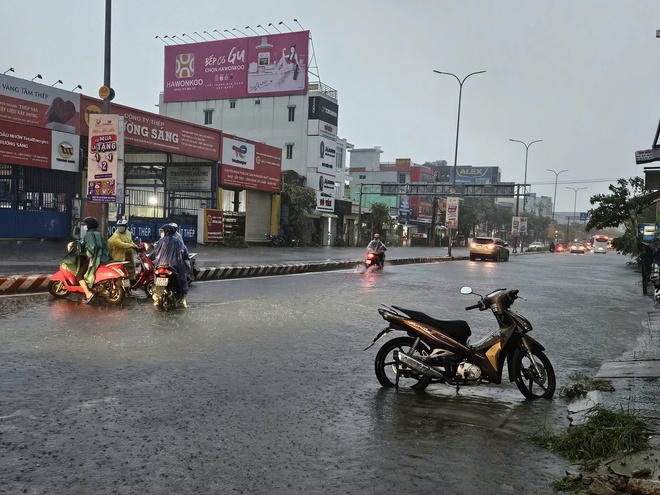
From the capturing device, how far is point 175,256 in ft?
38.0

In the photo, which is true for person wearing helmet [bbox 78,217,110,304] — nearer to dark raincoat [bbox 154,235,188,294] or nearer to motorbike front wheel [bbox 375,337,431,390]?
dark raincoat [bbox 154,235,188,294]

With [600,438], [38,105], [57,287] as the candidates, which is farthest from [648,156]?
[38,105]

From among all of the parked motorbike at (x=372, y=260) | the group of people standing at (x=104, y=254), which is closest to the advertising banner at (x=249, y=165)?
the parked motorbike at (x=372, y=260)

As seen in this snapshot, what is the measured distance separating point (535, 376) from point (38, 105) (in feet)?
91.2

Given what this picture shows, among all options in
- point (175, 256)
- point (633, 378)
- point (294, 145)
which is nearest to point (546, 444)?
point (633, 378)

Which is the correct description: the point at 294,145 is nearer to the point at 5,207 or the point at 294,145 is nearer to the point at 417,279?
the point at 5,207

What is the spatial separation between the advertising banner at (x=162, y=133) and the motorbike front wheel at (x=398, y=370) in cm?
2669

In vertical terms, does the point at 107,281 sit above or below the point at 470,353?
below

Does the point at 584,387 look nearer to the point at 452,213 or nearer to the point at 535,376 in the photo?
the point at 535,376

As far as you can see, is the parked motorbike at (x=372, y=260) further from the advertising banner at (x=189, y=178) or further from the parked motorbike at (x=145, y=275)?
the advertising banner at (x=189, y=178)

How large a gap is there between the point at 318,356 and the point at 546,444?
351 centimetres

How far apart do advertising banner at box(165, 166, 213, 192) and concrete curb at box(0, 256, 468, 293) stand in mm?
14115

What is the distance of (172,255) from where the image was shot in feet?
37.9

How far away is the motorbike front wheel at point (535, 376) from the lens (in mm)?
6027
